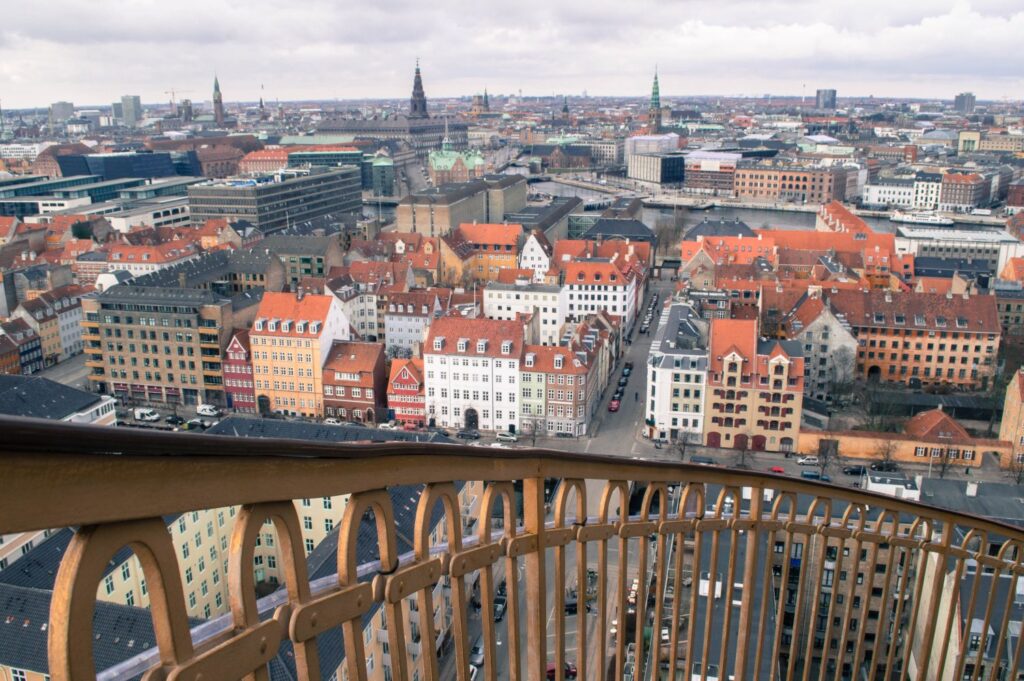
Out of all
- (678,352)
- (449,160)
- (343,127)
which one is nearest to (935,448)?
(678,352)

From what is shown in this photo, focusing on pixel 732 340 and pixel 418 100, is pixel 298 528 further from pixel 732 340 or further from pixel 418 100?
pixel 418 100

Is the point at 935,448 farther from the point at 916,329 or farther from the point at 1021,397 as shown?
the point at 916,329

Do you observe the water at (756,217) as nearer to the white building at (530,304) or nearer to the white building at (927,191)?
the white building at (927,191)

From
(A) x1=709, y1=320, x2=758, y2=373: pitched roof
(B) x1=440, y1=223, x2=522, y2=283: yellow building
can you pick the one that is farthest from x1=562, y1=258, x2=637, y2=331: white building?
(A) x1=709, y1=320, x2=758, y2=373: pitched roof

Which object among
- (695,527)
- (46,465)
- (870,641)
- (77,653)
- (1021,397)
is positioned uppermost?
(46,465)

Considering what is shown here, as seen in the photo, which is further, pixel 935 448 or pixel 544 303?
pixel 544 303

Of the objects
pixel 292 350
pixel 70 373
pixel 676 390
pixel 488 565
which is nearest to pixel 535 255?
pixel 292 350
